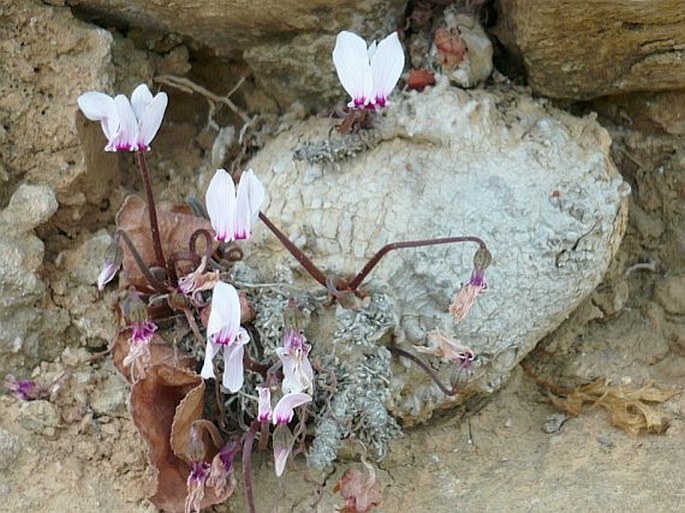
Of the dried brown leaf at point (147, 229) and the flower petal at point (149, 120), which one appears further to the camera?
the dried brown leaf at point (147, 229)

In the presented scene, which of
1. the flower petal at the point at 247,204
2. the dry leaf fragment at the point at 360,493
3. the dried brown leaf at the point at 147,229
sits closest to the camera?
the flower petal at the point at 247,204

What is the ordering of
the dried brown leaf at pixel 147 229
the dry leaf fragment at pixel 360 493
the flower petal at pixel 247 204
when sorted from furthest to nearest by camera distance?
the dried brown leaf at pixel 147 229, the dry leaf fragment at pixel 360 493, the flower petal at pixel 247 204

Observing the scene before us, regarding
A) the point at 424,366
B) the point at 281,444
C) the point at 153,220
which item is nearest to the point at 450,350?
the point at 424,366

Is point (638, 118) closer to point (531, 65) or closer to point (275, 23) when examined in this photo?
point (531, 65)

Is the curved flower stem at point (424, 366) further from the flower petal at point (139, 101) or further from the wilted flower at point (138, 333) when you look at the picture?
the flower petal at point (139, 101)

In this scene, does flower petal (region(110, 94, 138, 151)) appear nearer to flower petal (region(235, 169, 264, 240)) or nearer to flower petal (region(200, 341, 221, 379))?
flower petal (region(235, 169, 264, 240))

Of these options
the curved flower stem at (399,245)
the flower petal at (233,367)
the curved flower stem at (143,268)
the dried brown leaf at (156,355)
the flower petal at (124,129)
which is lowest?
the dried brown leaf at (156,355)

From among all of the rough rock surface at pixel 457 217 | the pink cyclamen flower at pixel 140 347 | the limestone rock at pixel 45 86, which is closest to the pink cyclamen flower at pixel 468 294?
the rough rock surface at pixel 457 217

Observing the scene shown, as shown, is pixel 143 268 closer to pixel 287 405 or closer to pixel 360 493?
pixel 287 405
